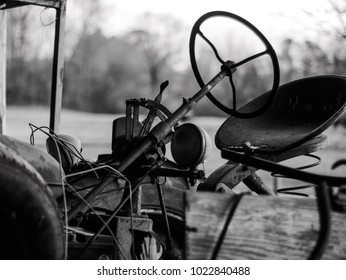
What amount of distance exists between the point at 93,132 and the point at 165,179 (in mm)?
18804

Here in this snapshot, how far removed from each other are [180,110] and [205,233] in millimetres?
917

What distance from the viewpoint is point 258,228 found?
1.93 meters

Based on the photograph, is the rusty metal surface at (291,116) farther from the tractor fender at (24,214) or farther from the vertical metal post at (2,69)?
the vertical metal post at (2,69)

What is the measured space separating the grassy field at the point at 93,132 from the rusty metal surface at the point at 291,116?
35.8 ft

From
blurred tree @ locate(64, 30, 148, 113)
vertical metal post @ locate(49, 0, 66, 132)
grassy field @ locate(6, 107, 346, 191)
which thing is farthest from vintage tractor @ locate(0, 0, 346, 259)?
blurred tree @ locate(64, 30, 148, 113)

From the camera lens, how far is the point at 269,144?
3113mm

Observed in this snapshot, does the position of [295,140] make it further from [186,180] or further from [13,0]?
[13,0]

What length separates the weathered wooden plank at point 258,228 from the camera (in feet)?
6.21

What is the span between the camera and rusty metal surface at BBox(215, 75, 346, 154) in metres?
3.16

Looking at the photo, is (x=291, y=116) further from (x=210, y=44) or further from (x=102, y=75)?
(x=102, y=75)

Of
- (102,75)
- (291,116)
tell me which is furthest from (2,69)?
(102,75)

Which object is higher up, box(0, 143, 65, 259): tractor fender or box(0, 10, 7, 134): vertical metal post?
box(0, 10, 7, 134): vertical metal post

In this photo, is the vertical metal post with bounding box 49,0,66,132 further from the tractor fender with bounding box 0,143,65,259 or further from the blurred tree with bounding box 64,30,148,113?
the blurred tree with bounding box 64,30,148,113

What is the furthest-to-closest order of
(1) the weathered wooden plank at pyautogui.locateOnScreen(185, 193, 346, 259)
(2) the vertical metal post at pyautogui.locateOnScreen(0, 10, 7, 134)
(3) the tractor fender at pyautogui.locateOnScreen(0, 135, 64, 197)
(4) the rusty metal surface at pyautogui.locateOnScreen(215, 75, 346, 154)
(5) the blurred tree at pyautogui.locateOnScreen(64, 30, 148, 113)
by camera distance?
(5) the blurred tree at pyautogui.locateOnScreen(64, 30, 148, 113) < (2) the vertical metal post at pyautogui.locateOnScreen(0, 10, 7, 134) < (4) the rusty metal surface at pyautogui.locateOnScreen(215, 75, 346, 154) < (3) the tractor fender at pyautogui.locateOnScreen(0, 135, 64, 197) < (1) the weathered wooden plank at pyautogui.locateOnScreen(185, 193, 346, 259)
